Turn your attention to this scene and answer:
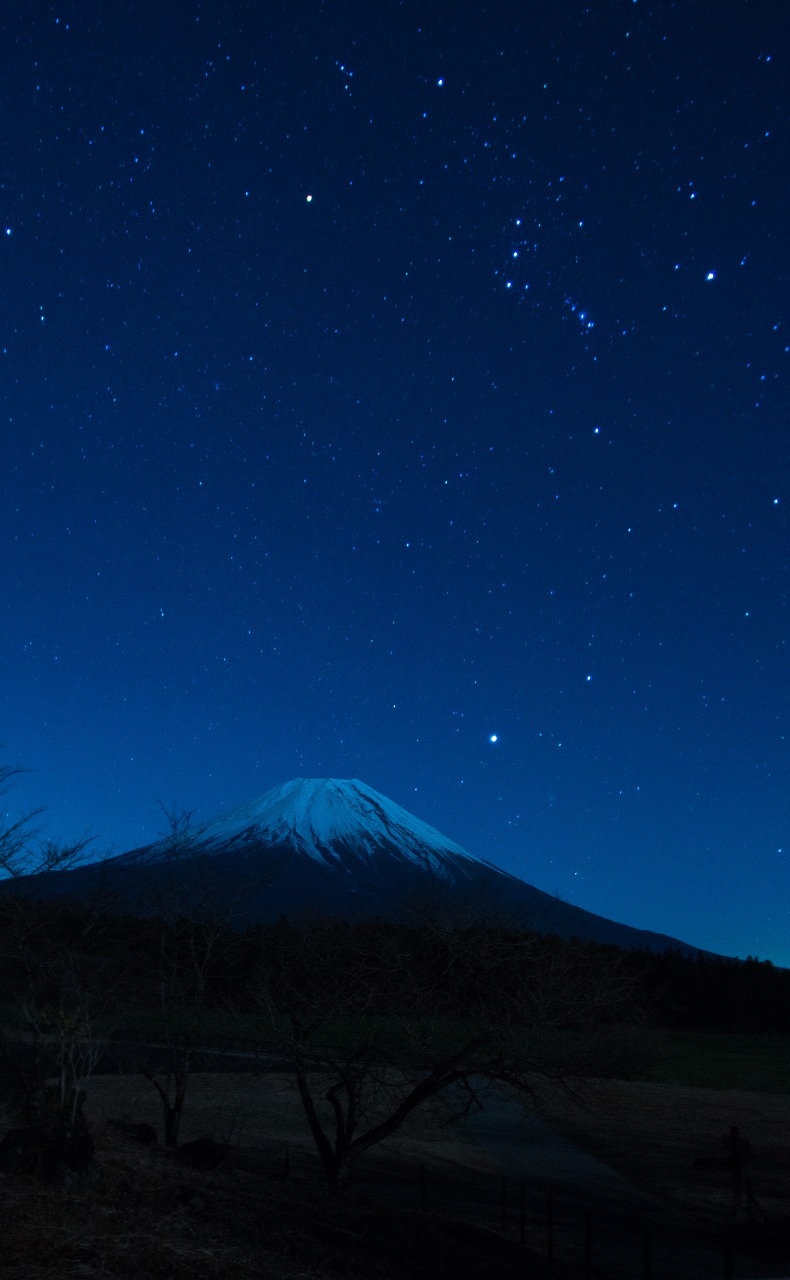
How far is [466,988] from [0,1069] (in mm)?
17859

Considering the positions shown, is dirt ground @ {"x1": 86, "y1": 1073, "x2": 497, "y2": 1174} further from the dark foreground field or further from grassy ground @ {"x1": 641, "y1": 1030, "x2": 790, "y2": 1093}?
grassy ground @ {"x1": 641, "y1": 1030, "x2": 790, "y2": 1093}

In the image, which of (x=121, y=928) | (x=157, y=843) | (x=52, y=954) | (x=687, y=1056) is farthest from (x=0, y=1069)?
(x=687, y=1056)

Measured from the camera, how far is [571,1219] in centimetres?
1733

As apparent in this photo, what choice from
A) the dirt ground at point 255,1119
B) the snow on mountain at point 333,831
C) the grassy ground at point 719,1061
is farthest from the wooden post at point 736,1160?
the snow on mountain at point 333,831

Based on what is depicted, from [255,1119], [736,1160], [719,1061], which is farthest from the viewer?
[719,1061]

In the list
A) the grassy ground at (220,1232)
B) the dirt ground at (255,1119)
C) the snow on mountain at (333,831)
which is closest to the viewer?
the grassy ground at (220,1232)


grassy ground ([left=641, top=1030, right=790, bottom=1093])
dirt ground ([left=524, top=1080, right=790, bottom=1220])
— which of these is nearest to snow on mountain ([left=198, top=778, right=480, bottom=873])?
grassy ground ([left=641, top=1030, right=790, bottom=1093])

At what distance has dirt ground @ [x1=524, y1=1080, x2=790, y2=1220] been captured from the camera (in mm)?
20828

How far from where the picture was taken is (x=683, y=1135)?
29297 mm

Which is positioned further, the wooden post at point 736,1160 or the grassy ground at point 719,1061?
the grassy ground at point 719,1061

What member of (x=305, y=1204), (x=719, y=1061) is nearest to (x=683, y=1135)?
(x=305, y=1204)

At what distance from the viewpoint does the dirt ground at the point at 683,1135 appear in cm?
2083

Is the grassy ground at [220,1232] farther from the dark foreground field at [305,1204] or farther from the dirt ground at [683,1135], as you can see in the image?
the dirt ground at [683,1135]

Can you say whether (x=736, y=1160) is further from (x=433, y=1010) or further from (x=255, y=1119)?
(x=255, y=1119)
